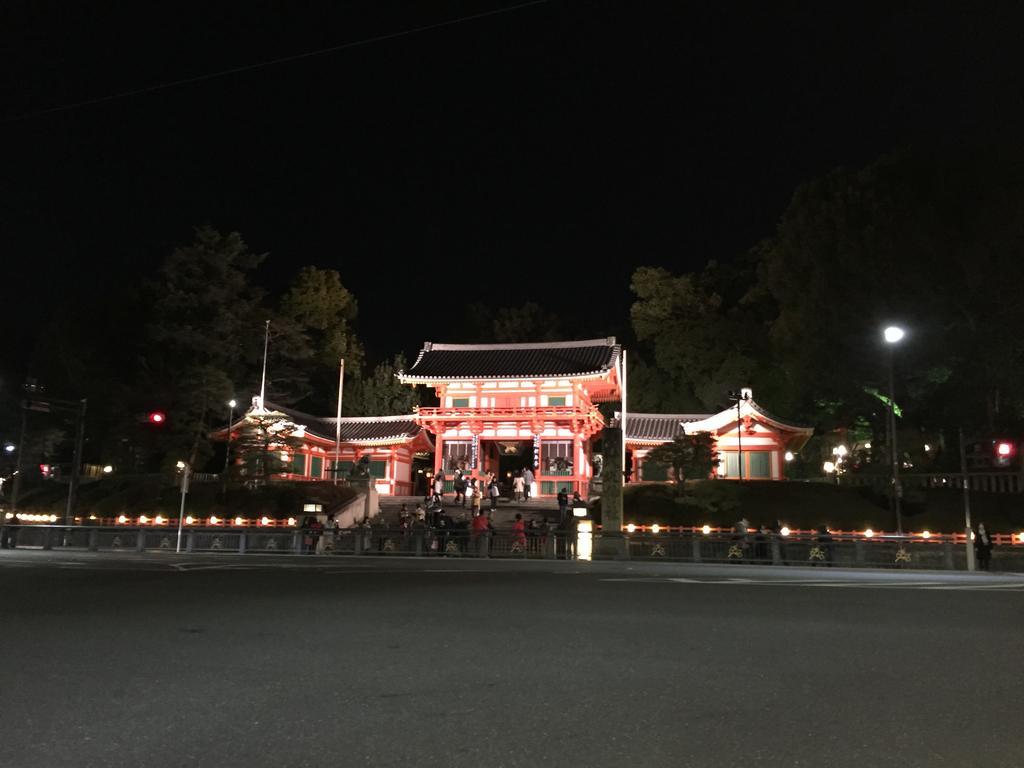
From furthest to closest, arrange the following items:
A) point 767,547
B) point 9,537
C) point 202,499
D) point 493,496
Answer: point 202,499, point 493,496, point 9,537, point 767,547

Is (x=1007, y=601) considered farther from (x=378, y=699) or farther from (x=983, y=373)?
(x=983, y=373)

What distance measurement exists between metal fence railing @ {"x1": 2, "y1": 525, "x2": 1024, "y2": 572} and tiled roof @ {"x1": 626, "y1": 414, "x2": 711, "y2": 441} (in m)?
18.1

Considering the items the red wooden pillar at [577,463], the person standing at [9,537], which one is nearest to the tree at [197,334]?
the person standing at [9,537]

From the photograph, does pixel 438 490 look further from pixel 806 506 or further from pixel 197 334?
pixel 197 334

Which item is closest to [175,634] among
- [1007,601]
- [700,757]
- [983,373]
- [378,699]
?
[378,699]

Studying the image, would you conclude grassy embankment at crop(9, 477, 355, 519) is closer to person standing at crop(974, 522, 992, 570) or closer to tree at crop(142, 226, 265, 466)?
tree at crop(142, 226, 265, 466)

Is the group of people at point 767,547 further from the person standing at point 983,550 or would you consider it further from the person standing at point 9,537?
the person standing at point 9,537

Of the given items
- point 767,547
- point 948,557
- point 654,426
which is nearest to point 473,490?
point 654,426

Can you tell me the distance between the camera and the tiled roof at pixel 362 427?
41938mm

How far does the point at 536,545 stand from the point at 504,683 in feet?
56.8

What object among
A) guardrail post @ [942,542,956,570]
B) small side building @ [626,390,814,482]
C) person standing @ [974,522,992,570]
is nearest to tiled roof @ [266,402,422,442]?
small side building @ [626,390,814,482]

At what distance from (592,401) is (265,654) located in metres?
40.4

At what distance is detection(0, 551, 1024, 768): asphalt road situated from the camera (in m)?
3.53

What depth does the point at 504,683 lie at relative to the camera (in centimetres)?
472
